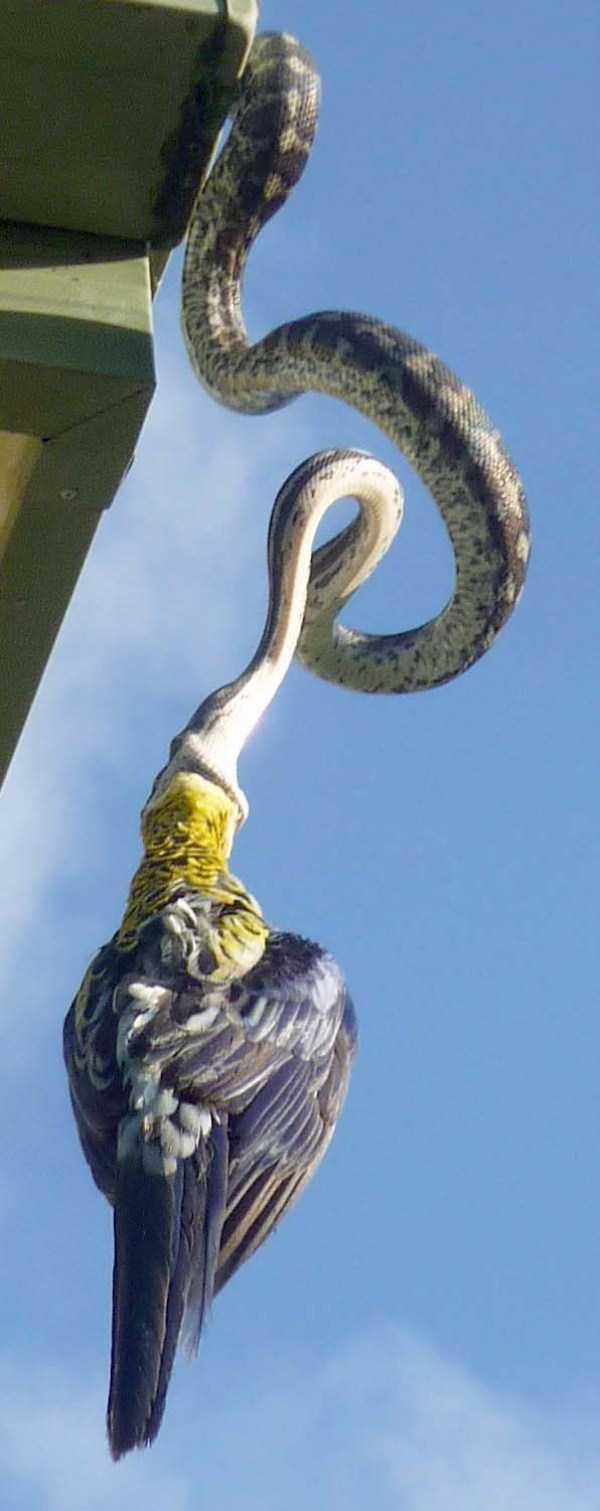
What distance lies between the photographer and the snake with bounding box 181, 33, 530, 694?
7.98m

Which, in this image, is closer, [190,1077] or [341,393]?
[190,1077]

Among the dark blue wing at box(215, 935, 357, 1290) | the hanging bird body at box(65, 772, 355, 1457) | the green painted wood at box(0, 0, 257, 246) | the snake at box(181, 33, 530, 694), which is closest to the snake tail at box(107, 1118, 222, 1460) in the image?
the hanging bird body at box(65, 772, 355, 1457)

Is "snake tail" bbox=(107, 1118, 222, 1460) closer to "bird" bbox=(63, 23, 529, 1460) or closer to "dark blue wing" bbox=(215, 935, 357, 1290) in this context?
"bird" bbox=(63, 23, 529, 1460)

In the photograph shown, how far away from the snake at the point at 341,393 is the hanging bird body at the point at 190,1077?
965 mm

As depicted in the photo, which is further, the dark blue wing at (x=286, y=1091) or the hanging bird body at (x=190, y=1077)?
the dark blue wing at (x=286, y=1091)

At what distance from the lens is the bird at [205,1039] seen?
5957 mm

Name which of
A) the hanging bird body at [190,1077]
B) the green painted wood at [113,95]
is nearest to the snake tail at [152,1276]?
the hanging bird body at [190,1077]

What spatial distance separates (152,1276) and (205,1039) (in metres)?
0.99

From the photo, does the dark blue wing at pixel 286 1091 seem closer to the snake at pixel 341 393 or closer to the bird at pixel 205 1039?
the bird at pixel 205 1039

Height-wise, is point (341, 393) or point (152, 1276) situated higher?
point (341, 393)

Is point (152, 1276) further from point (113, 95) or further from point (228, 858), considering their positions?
point (113, 95)

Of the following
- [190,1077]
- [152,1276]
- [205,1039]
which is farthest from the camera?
[205,1039]

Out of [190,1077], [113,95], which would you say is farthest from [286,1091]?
[113,95]

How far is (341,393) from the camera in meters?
8.14
